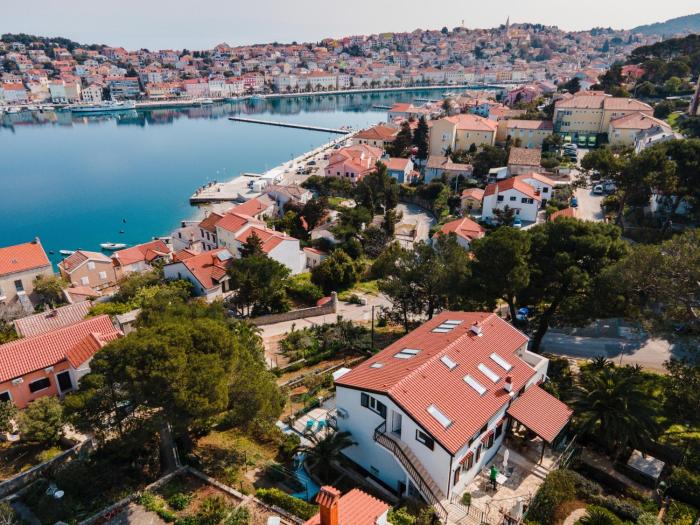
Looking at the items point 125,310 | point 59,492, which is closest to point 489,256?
point 59,492

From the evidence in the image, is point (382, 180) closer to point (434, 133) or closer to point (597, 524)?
point (434, 133)

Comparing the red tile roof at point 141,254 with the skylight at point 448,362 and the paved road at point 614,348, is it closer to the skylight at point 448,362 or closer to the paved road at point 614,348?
the paved road at point 614,348

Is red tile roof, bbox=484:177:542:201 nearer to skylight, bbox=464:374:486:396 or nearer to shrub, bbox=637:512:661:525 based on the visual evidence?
skylight, bbox=464:374:486:396

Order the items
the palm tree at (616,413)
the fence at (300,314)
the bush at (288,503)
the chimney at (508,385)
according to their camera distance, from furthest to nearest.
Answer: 1. the fence at (300,314)
2. the chimney at (508,385)
3. the palm tree at (616,413)
4. the bush at (288,503)

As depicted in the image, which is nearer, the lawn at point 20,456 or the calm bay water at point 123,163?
the lawn at point 20,456

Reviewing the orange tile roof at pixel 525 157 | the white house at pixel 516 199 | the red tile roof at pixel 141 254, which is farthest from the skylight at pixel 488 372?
the orange tile roof at pixel 525 157
